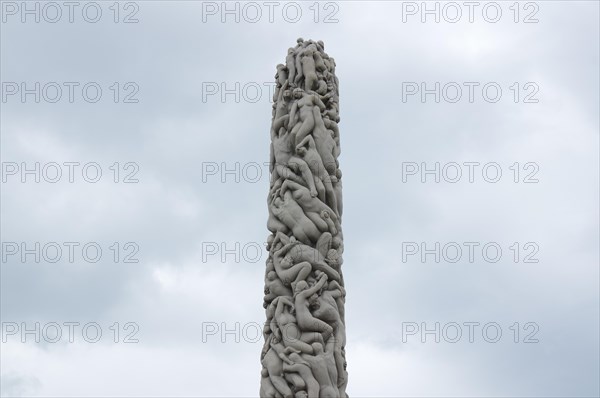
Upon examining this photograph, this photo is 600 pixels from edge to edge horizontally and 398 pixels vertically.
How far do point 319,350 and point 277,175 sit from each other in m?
2.25

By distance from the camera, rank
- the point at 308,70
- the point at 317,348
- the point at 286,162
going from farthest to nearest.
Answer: the point at 308,70 < the point at 286,162 < the point at 317,348

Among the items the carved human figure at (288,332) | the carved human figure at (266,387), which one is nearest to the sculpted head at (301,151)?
the carved human figure at (288,332)

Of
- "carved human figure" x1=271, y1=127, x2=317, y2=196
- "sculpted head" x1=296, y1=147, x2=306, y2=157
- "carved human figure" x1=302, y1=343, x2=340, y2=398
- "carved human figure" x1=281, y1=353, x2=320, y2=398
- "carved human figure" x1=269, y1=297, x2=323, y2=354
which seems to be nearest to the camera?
"carved human figure" x1=281, y1=353, x2=320, y2=398

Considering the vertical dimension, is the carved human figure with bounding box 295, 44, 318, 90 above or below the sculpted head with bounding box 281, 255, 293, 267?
above

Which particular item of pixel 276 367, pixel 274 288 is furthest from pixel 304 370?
pixel 274 288

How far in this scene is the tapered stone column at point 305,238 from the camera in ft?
41.7

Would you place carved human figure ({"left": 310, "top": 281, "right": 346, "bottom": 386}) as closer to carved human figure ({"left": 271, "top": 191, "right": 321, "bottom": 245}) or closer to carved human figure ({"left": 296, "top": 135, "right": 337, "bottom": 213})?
carved human figure ({"left": 271, "top": 191, "right": 321, "bottom": 245})

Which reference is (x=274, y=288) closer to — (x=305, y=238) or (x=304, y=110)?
(x=305, y=238)

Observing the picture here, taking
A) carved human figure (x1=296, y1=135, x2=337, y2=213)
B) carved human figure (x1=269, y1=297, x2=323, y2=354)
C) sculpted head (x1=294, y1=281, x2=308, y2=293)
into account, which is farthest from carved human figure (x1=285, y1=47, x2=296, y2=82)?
carved human figure (x1=269, y1=297, x2=323, y2=354)

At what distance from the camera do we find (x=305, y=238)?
1318 centimetres

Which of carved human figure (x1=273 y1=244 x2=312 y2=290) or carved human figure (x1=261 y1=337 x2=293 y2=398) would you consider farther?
carved human figure (x1=273 y1=244 x2=312 y2=290)

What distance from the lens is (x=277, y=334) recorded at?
12.9 meters

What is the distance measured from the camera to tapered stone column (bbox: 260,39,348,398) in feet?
41.7

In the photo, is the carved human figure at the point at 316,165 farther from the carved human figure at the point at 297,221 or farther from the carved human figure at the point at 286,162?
the carved human figure at the point at 297,221
